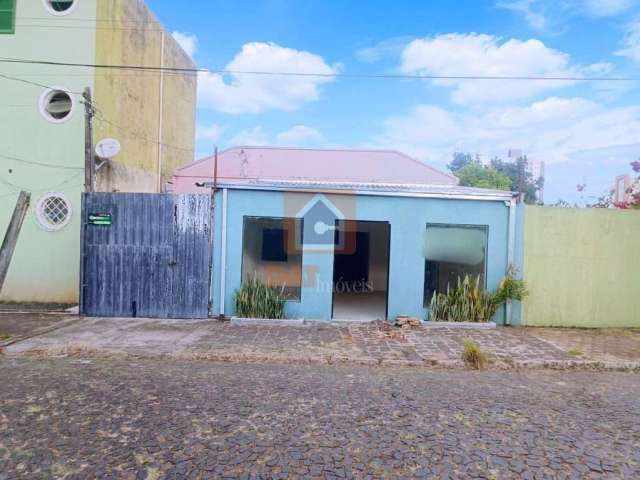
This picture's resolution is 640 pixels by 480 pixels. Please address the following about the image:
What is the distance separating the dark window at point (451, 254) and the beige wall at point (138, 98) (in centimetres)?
793

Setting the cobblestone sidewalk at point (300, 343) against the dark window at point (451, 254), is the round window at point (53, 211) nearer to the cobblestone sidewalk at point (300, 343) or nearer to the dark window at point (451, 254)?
the cobblestone sidewalk at point (300, 343)

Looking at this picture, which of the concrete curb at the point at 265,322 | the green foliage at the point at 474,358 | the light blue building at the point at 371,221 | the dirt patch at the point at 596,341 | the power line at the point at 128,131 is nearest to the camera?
the green foliage at the point at 474,358

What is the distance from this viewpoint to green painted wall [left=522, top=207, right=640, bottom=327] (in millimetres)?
7766

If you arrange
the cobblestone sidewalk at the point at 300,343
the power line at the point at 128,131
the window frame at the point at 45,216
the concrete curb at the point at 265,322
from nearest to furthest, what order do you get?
the cobblestone sidewalk at the point at 300,343
the concrete curb at the point at 265,322
the window frame at the point at 45,216
the power line at the point at 128,131

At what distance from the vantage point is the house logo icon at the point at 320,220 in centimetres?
783

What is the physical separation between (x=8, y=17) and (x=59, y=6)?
3.81 feet

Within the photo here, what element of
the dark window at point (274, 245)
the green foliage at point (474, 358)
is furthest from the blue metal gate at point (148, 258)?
the green foliage at point (474, 358)

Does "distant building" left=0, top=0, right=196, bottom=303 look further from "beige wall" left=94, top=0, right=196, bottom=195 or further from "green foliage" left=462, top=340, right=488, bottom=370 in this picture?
"green foliage" left=462, top=340, right=488, bottom=370

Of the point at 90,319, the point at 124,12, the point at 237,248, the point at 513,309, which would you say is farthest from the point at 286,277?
the point at 124,12

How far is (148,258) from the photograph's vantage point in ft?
25.4

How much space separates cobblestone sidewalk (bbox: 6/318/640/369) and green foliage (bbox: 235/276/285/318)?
35 centimetres

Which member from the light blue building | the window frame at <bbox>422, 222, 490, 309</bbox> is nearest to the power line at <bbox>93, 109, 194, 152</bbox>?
the light blue building

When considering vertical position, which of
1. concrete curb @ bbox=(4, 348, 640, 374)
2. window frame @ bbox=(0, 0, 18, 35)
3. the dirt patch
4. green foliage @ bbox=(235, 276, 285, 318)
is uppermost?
window frame @ bbox=(0, 0, 18, 35)

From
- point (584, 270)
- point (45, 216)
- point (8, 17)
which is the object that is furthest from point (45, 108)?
point (584, 270)
